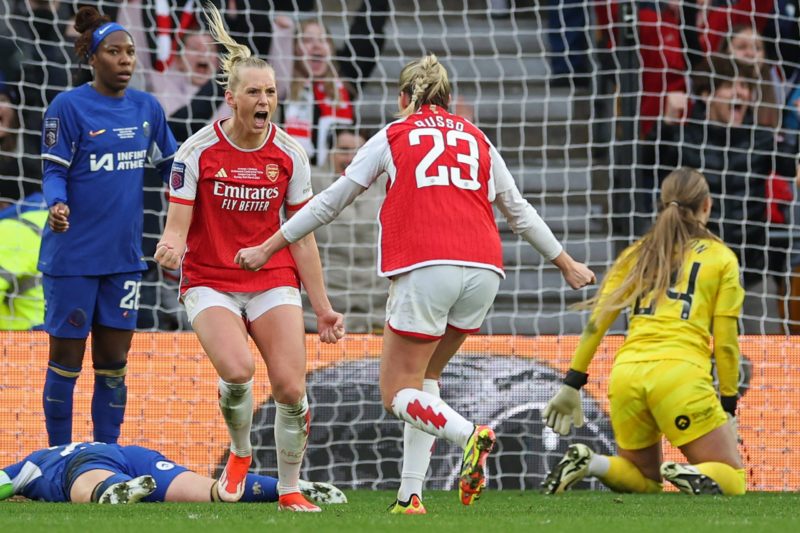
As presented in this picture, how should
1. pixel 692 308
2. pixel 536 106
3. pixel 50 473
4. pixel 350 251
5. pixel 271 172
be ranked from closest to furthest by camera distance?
pixel 271 172
pixel 50 473
pixel 692 308
pixel 350 251
pixel 536 106

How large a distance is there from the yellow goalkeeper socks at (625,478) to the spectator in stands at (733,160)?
2.83 meters

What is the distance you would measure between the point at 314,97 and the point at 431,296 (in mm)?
5057

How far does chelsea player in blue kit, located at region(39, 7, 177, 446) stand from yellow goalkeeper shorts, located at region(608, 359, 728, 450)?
2.36 metres

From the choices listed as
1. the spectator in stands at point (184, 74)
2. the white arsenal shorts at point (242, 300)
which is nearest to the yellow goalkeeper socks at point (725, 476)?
the white arsenal shorts at point (242, 300)

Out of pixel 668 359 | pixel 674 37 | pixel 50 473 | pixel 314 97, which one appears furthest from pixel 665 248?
pixel 314 97

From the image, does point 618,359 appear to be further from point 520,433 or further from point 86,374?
point 86,374

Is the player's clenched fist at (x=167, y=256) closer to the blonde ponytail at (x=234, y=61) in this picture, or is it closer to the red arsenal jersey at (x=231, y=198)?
the red arsenal jersey at (x=231, y=198)

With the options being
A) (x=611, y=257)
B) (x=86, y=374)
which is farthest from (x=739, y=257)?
(x=86, y=374)

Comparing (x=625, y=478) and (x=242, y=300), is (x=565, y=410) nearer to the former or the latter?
(x=625, y=478)

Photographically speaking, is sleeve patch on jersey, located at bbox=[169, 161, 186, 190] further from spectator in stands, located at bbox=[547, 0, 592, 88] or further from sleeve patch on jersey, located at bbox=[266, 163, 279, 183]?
spectator in stands, located at bbox=[547, 0, 592, 88]

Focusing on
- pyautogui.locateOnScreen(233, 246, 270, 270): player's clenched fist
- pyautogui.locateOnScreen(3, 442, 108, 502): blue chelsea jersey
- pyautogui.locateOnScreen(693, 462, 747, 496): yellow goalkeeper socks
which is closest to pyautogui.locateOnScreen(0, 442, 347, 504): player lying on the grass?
pyautogui.locateOnScreen(3, 442, 108, 502): blue chelsea jersey

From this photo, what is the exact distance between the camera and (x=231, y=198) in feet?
16.6

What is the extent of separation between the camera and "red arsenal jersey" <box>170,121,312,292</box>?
5031 mm

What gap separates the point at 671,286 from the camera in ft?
20.8
